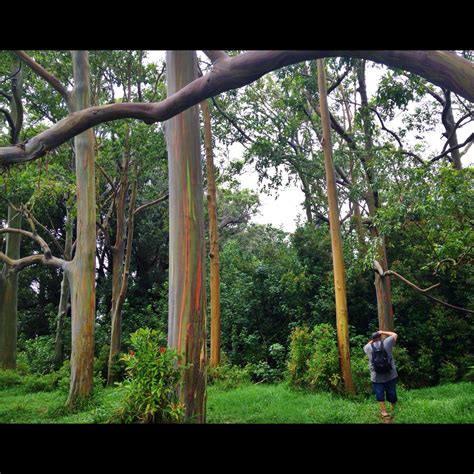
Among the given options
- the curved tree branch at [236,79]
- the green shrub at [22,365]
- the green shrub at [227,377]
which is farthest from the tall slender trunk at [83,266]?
the curved tree branch at [236,79]

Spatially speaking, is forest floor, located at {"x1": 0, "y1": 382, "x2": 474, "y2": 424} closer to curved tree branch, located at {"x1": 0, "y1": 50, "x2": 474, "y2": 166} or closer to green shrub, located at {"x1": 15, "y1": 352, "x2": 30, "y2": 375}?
green shrub, located at {"x1": 15, "y1": 352, "x2": 30, "y2": 375}

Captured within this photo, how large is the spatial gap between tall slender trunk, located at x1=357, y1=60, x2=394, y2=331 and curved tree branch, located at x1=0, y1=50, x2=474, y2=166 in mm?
4540

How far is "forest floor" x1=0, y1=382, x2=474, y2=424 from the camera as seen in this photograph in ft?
Result: 15.8

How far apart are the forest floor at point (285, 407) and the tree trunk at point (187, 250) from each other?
0.75 m

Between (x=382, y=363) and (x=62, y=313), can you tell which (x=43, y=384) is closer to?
(x=62, y=313)

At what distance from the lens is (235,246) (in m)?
10.9

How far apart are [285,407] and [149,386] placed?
246 cm

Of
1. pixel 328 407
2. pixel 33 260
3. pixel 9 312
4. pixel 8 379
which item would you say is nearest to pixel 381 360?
pixel 328 407

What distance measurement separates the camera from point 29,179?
723 cm

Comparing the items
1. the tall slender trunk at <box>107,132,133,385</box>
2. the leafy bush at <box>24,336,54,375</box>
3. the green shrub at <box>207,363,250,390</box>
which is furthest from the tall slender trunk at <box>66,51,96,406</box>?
the leafy bush at <box>24,336,54,375</box>

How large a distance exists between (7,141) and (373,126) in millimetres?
6655
